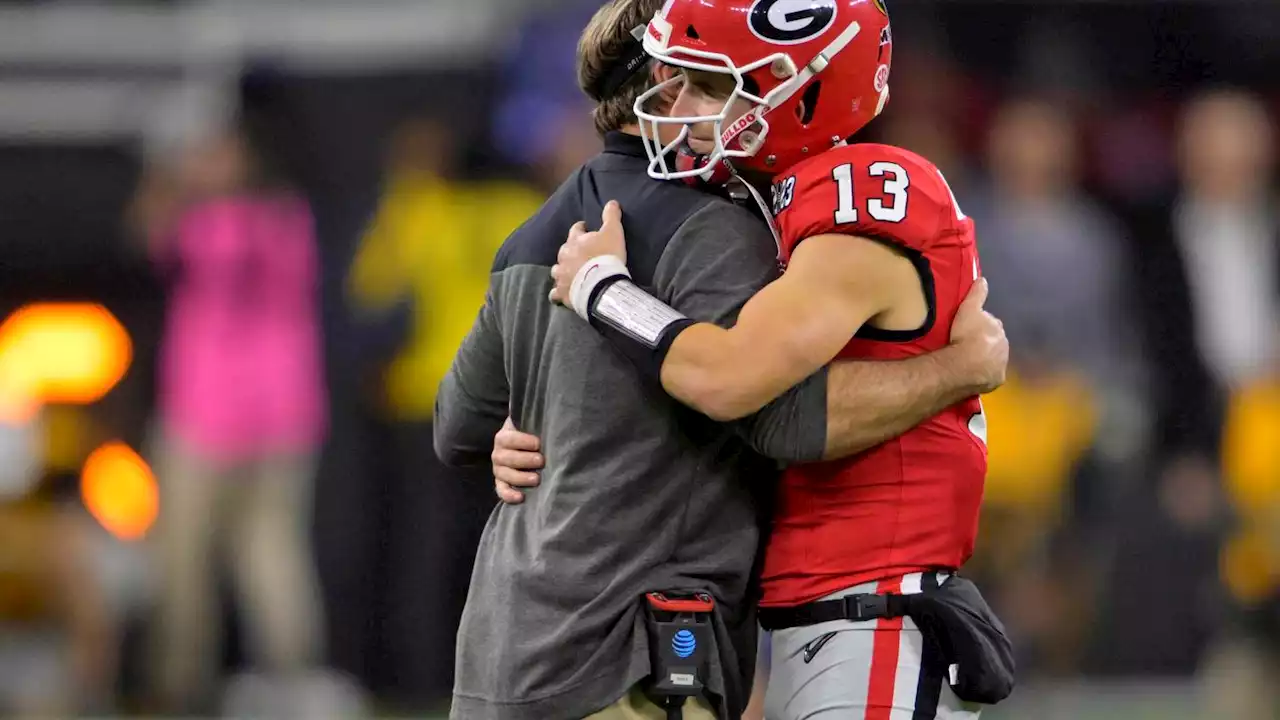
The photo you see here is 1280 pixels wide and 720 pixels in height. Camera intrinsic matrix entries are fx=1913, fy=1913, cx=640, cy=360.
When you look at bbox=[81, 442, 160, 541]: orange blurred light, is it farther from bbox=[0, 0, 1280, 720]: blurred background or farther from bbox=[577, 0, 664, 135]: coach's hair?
bbox=[577, 0, 664, 135]: coach's hair

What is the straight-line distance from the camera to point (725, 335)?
107 inches

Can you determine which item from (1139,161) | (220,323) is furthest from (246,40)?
(1139,161)

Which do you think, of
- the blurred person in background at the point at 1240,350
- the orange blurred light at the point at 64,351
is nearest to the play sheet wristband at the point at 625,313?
the blurred person in background at the point at 1240,350

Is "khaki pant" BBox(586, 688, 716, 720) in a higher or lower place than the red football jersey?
lower

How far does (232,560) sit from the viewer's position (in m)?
7.21

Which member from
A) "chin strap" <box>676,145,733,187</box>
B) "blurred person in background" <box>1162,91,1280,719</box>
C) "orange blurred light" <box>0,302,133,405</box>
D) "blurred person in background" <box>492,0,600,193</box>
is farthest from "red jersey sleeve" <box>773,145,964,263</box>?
"orange blurred light" <box>0,302,133,405</box>

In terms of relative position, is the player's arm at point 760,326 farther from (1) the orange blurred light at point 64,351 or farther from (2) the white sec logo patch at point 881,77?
(1) the orange blurred light at point 64,351

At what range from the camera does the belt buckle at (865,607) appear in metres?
2.83

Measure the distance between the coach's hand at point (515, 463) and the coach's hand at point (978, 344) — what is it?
0.67 metres

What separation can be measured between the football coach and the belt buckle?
0.58 ft

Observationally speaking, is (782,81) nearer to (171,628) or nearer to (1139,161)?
(171,628)

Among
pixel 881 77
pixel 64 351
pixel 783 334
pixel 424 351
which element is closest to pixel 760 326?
pixel 783 334

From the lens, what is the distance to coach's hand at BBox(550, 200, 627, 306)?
9.35 ft

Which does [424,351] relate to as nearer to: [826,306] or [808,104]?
[808,104]
